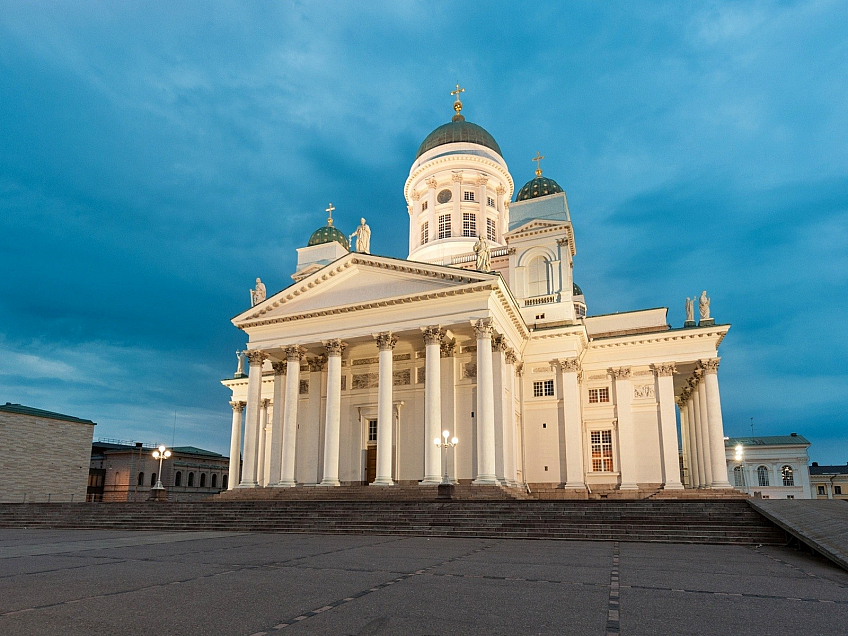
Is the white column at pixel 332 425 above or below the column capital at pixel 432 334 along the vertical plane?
below

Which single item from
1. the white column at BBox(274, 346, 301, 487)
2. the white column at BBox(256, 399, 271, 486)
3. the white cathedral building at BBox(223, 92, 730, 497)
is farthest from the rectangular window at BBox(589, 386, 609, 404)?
the white column at BBox(256, 399, 271, 486)

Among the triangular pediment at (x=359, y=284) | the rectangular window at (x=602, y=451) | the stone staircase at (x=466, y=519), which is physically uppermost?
the triangular pediment at (x=359, y=284)

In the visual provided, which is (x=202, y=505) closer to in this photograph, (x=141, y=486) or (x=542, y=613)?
(x=542, y=613)

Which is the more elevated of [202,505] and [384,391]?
[384,391]

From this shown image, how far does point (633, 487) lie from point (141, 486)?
57.3m

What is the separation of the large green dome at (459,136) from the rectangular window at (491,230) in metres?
6.68

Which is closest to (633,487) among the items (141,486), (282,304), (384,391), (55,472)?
(384,391)

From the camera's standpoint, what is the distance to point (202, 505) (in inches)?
1067

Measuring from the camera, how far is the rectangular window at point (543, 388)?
1460 inches

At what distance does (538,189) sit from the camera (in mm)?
43219

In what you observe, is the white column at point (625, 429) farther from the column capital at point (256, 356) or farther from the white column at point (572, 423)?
the column capital at point (256, 356)

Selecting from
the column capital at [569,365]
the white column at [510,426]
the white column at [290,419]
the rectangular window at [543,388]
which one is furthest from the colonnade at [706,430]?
the white column at [290,419]

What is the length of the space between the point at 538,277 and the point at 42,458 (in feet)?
145

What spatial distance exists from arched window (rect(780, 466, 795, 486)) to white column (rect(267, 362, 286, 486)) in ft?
228
